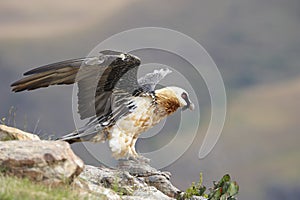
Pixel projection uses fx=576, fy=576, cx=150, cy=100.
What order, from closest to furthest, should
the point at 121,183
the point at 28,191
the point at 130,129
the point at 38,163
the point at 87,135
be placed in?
the point at 28,191 → the point at 38,163 → the point at 121,183 → the point at 130,129 → the point at 87,135

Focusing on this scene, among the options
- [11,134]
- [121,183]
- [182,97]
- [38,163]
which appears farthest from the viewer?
[182,97]

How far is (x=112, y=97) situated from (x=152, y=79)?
140 cm

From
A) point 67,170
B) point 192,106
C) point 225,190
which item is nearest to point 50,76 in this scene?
point 67,170

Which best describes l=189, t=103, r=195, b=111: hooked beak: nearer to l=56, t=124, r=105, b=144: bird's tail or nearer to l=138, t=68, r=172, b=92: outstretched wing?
l=138, t=68, r=172, b=92: outstretched wing

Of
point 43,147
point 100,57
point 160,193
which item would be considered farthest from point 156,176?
point 43,147

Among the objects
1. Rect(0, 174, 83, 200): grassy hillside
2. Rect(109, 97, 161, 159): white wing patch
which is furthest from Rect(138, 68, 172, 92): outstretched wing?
Rect(0, 174, 83, 200): grassy hillside

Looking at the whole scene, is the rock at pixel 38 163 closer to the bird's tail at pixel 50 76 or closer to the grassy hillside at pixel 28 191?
the grassy hillside at pixel 28 191

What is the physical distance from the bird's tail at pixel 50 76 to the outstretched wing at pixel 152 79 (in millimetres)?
2014

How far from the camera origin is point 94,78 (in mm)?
13492

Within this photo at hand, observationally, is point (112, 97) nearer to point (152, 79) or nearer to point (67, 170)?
point (152, 79)

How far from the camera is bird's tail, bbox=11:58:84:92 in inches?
489

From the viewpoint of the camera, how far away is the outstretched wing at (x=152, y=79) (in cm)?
1442

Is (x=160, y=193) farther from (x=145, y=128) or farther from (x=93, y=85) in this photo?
(x=93, y=85)

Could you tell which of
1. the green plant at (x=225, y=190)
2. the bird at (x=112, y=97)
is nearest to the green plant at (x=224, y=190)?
the green plant at (x=225, y=190)
